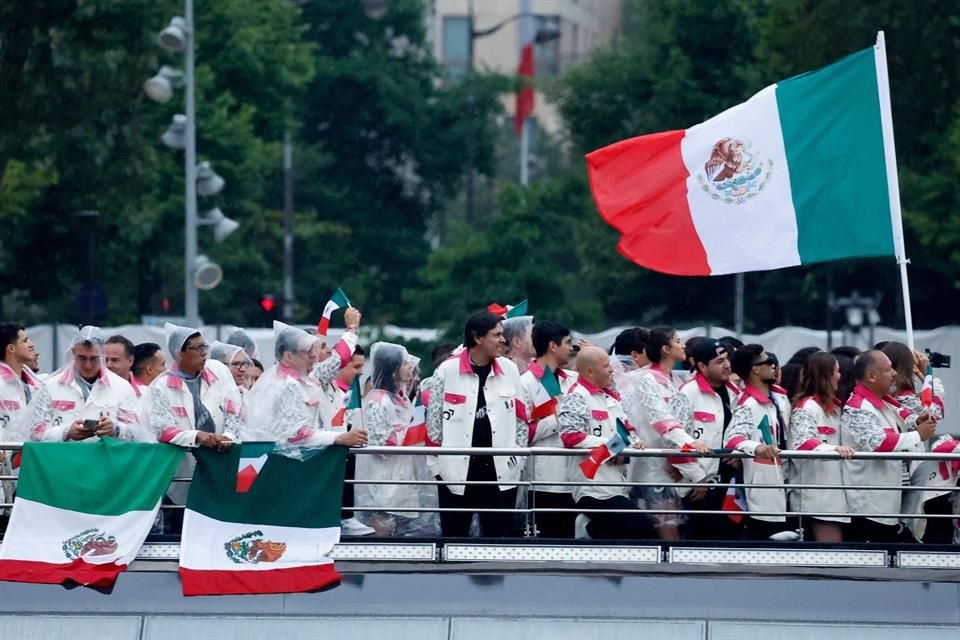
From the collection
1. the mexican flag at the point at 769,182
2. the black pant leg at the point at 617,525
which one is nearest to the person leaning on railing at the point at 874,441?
the mexican flag at the point at 769,182

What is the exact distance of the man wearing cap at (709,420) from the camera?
11188mm

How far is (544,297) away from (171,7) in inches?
279

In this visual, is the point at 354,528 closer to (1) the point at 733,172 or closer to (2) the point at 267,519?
(2) the point at 267,519

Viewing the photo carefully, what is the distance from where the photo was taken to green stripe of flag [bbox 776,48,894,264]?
38.5 ft

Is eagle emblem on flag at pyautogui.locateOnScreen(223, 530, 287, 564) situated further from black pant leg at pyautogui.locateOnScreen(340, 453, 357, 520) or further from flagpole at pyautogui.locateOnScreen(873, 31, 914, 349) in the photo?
flagpole at pyautogui.locateOnScreen(873, 31, 914, 349)

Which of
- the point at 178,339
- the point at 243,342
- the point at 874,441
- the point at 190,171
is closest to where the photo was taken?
the point at 874,441

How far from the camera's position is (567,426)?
35.6ft

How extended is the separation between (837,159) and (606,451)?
103 inches

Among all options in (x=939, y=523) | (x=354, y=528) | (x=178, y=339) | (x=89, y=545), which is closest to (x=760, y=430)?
(x=939, y=523)

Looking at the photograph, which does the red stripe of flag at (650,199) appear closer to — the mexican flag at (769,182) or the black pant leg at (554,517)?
the mexican flag at (769,182)

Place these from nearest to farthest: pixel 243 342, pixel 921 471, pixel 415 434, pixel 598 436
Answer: pixel 598 436 → pixel 921 471 → pixel 415 434 → pixel 243 342

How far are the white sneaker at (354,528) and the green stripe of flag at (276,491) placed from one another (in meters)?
0.44

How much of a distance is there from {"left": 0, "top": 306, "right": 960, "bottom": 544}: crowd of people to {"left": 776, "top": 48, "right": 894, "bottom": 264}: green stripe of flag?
78cm

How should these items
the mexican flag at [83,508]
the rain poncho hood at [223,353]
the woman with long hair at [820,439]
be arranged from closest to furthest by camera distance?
the mexican flag at [83,508], the woman with long hair at [820,439], the rain poncho hood at [223,353]
